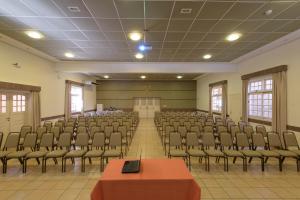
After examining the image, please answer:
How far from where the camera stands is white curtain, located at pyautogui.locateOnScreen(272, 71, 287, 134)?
6876mm

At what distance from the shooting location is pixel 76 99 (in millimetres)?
14484

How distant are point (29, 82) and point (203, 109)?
43.7ft

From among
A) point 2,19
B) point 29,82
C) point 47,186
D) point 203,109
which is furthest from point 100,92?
point 47,186

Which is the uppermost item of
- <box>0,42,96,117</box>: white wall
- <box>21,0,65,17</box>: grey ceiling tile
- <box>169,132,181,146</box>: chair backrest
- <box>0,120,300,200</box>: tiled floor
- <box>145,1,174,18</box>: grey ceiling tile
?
<box>21,0,65,17</box>: grey ceiling tile

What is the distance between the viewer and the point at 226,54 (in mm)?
9227

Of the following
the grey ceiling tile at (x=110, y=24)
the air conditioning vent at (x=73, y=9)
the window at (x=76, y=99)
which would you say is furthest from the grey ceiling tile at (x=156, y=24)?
the window at (x=76, y=99)

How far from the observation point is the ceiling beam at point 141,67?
1092 cm

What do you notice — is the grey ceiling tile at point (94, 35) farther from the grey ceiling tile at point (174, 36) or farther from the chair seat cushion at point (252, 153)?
the chair seat cushion at point (252, 153)

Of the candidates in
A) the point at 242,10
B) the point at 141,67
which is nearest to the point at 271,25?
the point at 242,10

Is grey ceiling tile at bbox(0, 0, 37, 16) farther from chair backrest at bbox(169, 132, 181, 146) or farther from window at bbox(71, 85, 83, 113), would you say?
window at bbox(71, 85, 83, 113)

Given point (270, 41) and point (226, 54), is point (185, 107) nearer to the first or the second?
point (226, 54)

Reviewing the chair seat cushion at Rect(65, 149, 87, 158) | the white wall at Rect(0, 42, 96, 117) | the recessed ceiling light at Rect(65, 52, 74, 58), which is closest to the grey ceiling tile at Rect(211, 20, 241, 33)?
the chair seat cushion at Rect(65, 149, 87, 158)

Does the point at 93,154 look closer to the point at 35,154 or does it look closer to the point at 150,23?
the point at 35,154

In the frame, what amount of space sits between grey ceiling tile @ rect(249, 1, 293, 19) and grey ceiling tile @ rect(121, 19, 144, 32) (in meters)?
2.80
